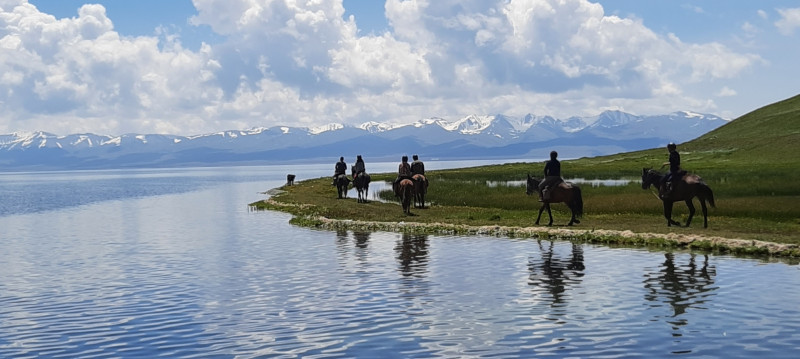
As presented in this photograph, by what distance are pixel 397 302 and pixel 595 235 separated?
17.1 m

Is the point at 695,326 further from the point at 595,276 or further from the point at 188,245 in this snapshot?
the point at 188,245

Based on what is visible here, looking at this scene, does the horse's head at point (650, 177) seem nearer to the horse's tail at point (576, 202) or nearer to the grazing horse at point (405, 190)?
the horse's tail at point (576, 202)

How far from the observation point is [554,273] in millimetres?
25875

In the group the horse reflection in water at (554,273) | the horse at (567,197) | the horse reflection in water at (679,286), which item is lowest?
the horse reflection in water at (679,286)

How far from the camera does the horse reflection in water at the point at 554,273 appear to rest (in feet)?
72.8

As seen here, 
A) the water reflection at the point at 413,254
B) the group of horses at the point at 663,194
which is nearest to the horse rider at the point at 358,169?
the group of horses at the point at 663,194

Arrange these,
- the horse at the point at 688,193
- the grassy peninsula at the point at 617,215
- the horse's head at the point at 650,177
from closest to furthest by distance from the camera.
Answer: the grassy peninsula at the point at 617,215 < the horse at the point at 688,193 < the horse's head at the point at 650,177

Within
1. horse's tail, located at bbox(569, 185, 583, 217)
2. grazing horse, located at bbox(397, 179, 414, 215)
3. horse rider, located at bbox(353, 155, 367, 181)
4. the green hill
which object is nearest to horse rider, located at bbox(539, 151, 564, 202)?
horse's tail, located at bbox(569, 185, 583, 217)

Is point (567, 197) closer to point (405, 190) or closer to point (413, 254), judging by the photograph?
point (413, 254)

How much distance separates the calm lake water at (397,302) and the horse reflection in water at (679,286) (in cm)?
7

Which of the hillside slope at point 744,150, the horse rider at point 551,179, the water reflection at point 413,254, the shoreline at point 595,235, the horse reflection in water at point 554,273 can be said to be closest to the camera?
the horse reflection in water at point 554,273

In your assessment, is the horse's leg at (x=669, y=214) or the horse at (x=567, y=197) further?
the horse at (x=567, y=197)

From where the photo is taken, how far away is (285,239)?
3944 centimetres

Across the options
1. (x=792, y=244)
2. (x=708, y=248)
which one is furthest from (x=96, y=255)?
(x=792, y=244)
